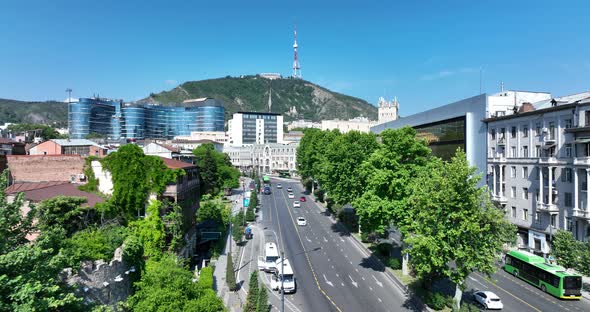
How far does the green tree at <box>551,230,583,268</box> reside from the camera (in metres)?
41.6

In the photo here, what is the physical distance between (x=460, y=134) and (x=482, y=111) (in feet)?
24.4

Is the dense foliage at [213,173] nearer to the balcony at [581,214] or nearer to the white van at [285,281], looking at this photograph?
the white van at [285,281]

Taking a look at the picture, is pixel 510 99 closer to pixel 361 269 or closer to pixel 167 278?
pixel 361 269

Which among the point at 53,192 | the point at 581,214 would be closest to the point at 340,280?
the point at 581,214

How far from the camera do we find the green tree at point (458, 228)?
28906 millimetres

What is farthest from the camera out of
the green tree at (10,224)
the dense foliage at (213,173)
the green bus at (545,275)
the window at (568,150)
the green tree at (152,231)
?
the dense foliage at (213,173)

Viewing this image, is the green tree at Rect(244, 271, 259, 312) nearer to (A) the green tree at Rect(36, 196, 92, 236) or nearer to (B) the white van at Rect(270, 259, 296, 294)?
(B) the white van at Rect(270, 259, 296, 294)

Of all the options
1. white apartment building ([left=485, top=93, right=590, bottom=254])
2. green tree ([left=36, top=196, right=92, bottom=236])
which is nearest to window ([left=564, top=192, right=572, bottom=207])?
white apartment building ([left=485, top=93, right=590, bottom=254])

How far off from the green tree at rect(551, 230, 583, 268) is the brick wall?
53394 millimetres

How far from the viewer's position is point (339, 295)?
38188 millimetres

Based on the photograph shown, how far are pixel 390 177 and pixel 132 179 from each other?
25.9 m

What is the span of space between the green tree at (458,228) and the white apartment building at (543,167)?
23262 millimetres

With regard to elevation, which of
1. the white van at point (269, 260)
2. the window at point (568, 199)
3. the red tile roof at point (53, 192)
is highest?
the red tile roof at point (53, 192)

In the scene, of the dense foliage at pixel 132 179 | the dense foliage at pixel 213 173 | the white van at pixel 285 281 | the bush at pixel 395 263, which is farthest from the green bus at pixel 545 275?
the dense foliage at pixel 213 173
